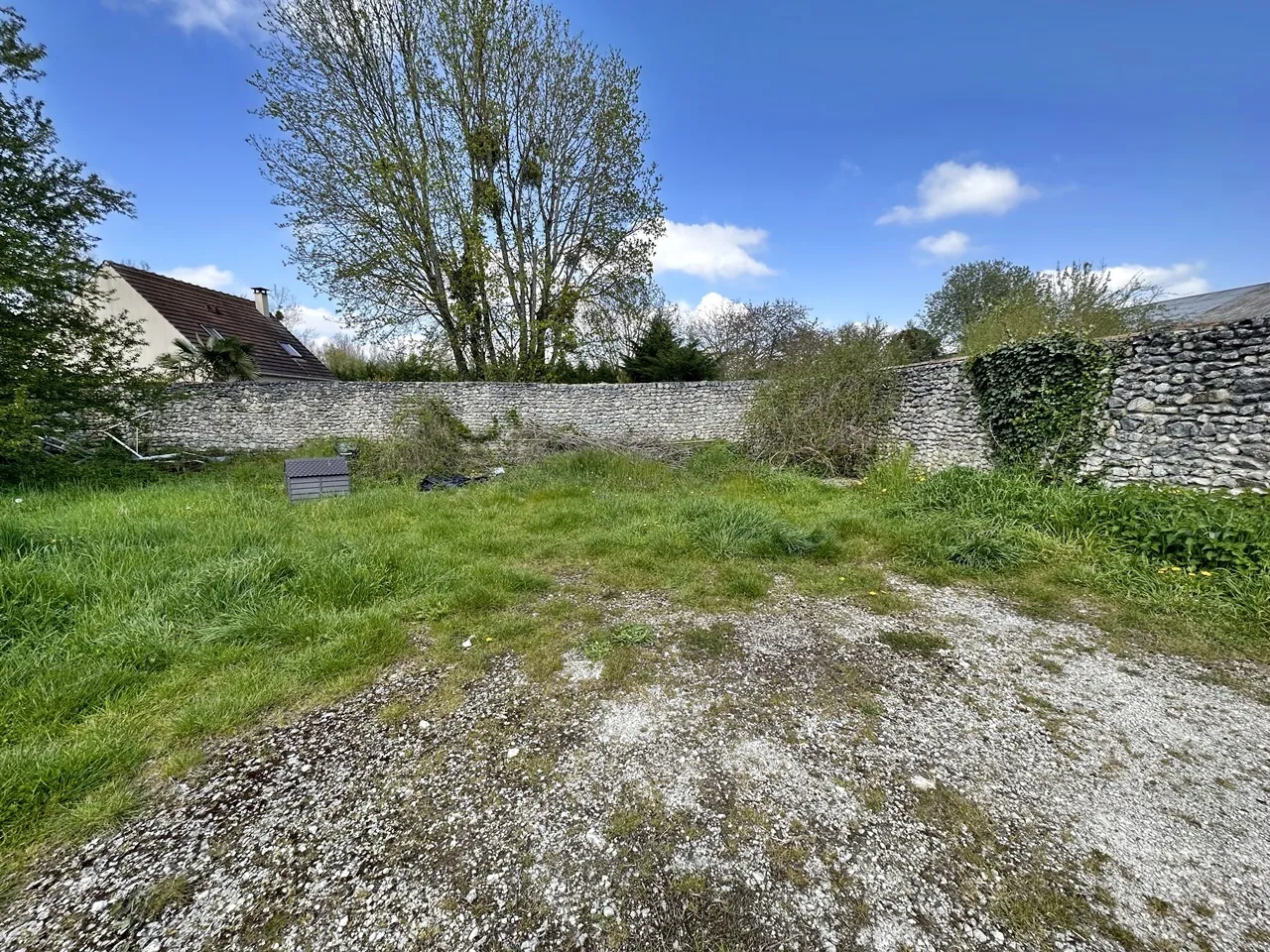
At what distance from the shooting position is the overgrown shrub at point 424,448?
8.70 metres

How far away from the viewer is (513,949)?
1275 millimetres

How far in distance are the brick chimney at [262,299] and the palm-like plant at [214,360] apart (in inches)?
278

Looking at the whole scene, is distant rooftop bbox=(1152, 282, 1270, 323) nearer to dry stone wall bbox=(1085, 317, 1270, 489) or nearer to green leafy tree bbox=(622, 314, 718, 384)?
dry stone wall bbox=(1085, 317, 1270, 489)

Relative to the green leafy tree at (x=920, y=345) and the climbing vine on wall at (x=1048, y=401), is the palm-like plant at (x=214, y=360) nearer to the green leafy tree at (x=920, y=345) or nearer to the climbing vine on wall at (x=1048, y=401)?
the climbing vine on wall at (x=1048, y=401)

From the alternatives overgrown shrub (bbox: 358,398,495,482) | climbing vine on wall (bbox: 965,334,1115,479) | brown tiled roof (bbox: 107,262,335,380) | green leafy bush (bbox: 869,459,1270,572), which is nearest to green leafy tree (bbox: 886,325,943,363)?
climbing vine on wall (bbox: 965,334,1115,479)

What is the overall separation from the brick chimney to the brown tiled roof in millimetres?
537

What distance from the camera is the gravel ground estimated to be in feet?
4.40

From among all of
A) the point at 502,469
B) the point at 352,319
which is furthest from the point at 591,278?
the point at 502,469

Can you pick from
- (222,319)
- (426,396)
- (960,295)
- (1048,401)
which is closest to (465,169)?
(426,396)

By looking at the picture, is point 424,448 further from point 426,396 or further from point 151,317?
point 151,317

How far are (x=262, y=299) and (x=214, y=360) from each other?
8.94 metres

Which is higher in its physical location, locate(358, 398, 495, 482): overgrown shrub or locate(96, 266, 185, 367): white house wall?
locate(96, 266, 185, 367): white house wall

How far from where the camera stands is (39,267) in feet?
19.7

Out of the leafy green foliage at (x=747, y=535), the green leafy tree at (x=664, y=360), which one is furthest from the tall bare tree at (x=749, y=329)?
the leafy green foliage at (x=747, y=535)
